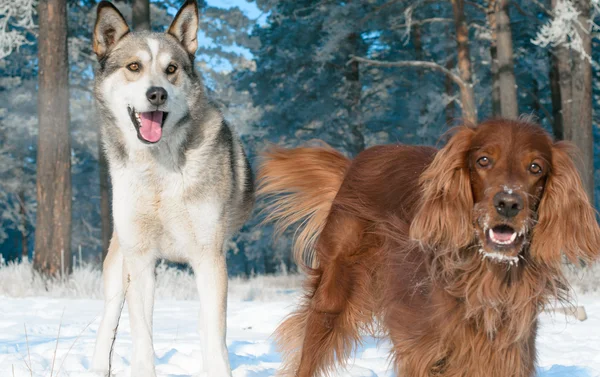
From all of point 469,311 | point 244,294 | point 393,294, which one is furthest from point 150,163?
point 244,294

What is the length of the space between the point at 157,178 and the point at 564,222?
8.82ft

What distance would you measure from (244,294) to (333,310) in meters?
7.04

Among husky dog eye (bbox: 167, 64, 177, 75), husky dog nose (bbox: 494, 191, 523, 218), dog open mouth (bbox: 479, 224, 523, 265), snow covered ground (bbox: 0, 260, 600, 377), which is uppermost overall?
husky dog eye (bbox: 167, 64, 177, 75)

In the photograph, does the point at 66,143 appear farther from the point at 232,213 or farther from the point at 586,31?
the point at 586,31

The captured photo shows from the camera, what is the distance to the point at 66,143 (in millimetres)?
12422

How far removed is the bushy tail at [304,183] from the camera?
5512 millimetres

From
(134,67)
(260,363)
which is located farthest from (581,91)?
(134,67)

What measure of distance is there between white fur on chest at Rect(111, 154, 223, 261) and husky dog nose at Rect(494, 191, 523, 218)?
212 centimetres

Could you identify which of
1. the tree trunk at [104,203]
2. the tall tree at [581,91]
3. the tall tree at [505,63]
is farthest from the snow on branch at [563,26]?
the tree trunk at [104,203]

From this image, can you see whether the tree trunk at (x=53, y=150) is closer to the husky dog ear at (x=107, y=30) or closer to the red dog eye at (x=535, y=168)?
the husky dog ear at (x=107, y=30)

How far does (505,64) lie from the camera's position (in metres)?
15.5

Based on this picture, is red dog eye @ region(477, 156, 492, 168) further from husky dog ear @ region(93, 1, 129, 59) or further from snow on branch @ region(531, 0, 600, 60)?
snow on branch @ region(531, 0, 600, 60)

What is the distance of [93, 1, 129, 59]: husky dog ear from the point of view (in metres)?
5.11

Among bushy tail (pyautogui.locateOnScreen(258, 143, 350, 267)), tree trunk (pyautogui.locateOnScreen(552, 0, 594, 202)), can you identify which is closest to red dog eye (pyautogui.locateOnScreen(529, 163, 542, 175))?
bushy tail (pyautogui.locateOnScreen(258, 143, 350, 267))
